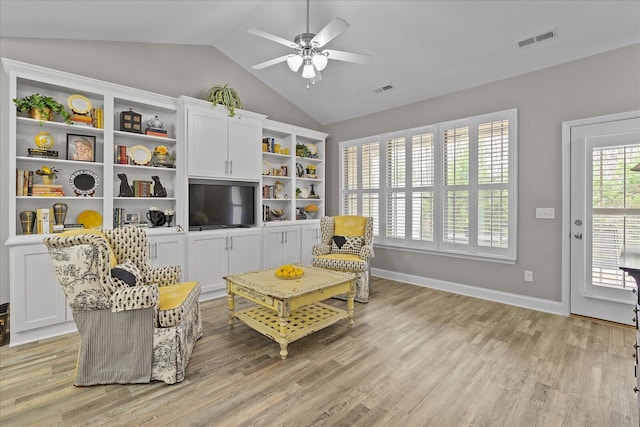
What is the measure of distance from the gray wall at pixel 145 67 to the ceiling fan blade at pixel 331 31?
227 centimetres

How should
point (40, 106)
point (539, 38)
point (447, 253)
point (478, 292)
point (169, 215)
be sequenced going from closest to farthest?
point (40, 106) → point (539, 38) → point (169, 215) → point (478, 292) → point (447, 253)

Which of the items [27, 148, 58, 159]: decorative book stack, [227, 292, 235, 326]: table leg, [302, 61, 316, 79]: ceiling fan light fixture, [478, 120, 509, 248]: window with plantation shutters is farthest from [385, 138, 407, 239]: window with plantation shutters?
[27, 148, 58, 159]: decorative book stack

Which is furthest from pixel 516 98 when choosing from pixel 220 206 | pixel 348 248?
pixel 220 206

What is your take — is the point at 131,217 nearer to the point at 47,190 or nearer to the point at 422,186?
the point at 47,190

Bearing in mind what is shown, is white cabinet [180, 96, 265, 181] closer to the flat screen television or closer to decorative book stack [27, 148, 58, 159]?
the flat screen television

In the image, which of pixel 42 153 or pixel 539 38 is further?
pixel 539 38

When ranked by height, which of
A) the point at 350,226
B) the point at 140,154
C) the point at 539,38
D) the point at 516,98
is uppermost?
the point at 539,38

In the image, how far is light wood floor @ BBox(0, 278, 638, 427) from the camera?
179cm

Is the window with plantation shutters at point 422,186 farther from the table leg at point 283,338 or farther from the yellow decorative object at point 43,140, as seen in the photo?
the yellow decorative object at point 43,140

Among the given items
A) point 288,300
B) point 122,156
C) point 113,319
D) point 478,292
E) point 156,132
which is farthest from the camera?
point 478,292

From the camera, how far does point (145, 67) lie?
3811 mm

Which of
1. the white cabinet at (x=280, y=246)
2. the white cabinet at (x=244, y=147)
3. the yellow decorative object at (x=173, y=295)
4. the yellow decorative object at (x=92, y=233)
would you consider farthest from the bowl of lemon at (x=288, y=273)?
the white cabinet at (x=244, y=147)

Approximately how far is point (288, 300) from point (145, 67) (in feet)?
11.5

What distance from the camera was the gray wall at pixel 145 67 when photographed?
3010 millimetres
